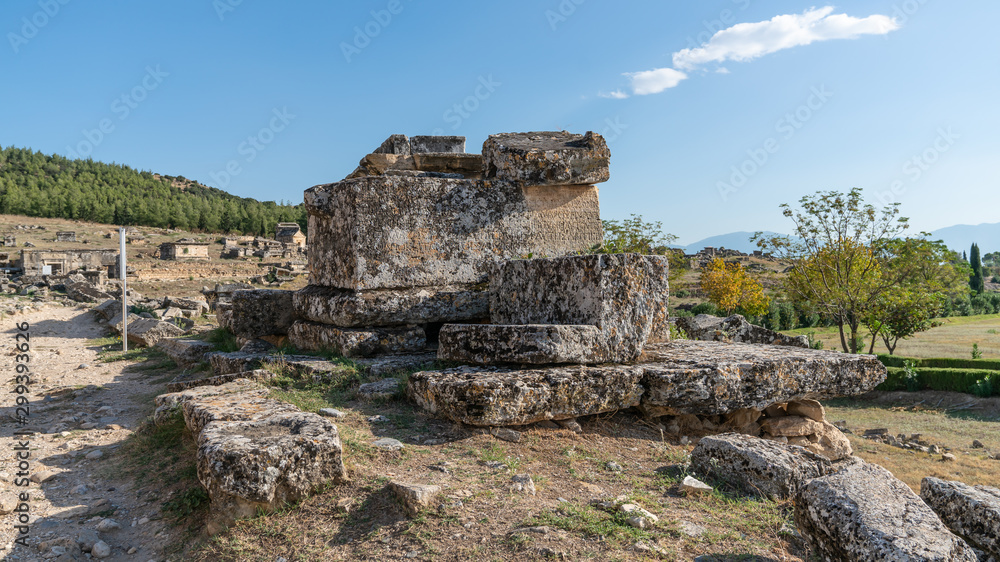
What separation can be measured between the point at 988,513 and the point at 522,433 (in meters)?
2.62

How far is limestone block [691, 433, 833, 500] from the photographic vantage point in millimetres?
3592

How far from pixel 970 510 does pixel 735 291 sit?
30.5 metres

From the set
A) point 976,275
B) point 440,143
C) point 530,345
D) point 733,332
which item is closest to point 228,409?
point 530,345

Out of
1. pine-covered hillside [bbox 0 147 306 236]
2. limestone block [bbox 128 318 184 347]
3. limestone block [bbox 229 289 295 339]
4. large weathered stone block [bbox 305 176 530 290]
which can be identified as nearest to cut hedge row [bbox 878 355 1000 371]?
large weathered stone block [bbox 305 176 530 290]

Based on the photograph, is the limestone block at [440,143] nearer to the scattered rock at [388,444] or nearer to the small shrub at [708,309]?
the scattered rock at [388,444]

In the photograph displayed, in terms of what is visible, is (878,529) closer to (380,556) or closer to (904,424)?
(380,556)

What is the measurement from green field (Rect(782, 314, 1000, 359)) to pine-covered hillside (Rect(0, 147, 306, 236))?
7168 centimetres

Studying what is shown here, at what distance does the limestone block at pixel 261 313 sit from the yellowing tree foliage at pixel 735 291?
93.3 feet

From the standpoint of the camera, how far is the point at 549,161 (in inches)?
261

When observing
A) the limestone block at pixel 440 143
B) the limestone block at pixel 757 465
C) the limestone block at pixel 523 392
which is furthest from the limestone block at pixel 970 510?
the limestone block at pixel 440 143

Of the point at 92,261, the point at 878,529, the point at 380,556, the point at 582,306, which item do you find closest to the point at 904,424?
the point at 582,306

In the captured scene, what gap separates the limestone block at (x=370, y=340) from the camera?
5988 millimetres

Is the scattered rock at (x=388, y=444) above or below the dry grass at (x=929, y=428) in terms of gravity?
above

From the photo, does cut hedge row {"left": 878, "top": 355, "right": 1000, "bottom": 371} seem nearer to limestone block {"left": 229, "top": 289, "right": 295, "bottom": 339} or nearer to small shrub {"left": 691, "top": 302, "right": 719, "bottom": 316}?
small shrub {"left": 691, "top": 302, "right": 719, "bottom": 316}
